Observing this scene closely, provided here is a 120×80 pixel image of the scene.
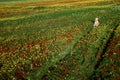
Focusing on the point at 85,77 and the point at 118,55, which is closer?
the point at 85,77

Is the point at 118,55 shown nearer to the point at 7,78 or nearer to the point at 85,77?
the point at 85,77

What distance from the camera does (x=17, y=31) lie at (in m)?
28.8

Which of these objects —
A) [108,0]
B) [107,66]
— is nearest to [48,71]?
[107,66]

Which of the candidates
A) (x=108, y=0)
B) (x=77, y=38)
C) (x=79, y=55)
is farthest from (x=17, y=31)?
(x=108, y=0)

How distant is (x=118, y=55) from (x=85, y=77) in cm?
367

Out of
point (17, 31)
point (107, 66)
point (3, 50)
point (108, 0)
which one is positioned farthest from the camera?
point (108, 0)

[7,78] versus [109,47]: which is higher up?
[109,47]

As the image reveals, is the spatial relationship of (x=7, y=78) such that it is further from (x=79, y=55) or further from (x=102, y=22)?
(x=102, y=22)

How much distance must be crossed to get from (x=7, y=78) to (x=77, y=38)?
29.8 feet

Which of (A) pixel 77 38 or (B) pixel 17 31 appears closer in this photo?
(A) pixel 77 38

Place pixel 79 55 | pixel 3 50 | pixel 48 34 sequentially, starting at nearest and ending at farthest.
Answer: pixel 79 55
pixel 3 50
pixel 48 34

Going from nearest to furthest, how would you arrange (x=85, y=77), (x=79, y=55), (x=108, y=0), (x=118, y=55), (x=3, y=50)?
(x=85, y=77) → (x=118, y=55) → (x=79, y=55) → (x=3, y=50) → (x=108, y=0)

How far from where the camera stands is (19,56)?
18.5 metres

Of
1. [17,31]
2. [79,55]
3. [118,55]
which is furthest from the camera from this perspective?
[17,31]
